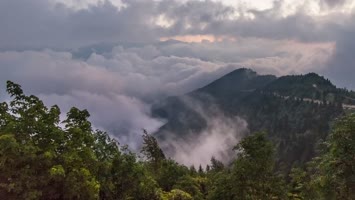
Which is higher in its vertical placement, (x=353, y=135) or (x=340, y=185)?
(x=353, y=135)

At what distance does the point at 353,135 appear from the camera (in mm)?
28719

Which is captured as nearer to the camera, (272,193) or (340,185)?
(340,185)

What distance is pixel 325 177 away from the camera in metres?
29.2

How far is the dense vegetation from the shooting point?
2469 centimetres

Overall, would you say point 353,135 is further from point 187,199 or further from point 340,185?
point 187,199

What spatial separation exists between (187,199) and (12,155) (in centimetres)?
2965

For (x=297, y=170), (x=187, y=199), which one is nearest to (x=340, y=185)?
(x=187, y=199)

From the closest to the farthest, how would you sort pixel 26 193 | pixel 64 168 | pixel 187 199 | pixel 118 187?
pixel 26 193 → pixel 64 168 → pixel 118 187 → pixel 187 199

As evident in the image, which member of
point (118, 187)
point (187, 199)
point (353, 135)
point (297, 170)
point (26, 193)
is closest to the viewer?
point (26, 193)

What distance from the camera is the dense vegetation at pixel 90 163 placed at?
972 inches

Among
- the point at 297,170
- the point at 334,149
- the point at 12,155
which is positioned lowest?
the point at 12,155

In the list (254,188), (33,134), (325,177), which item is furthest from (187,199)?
(33,134)

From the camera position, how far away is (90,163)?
29.3 meters

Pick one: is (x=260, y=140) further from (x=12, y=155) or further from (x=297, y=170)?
(x=297, y=170)
